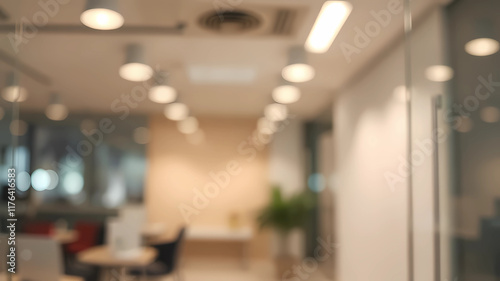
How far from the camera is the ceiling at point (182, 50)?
283 cm

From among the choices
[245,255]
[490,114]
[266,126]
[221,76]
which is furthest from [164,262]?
[490,114]

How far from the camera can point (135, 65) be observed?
138 inches

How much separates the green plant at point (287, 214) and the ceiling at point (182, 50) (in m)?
1.68

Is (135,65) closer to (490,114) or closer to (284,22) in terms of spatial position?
(284,22)

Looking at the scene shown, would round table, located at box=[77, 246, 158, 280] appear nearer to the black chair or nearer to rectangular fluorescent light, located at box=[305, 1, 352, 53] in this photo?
the black chair

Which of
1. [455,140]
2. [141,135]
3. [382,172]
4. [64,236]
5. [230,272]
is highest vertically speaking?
[141,135]

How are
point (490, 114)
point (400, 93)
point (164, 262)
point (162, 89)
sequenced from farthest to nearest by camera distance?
point (164, 262)
point (162, 89)
point (400, 93)
point (490, 114)

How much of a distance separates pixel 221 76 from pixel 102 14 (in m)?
3.18

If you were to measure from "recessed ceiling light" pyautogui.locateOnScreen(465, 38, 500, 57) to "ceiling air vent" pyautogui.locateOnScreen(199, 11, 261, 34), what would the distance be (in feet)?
4.60

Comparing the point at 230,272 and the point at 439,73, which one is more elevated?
the point at 439,73

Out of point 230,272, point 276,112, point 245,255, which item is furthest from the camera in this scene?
point 245,255

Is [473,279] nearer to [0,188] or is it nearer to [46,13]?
[0,188]

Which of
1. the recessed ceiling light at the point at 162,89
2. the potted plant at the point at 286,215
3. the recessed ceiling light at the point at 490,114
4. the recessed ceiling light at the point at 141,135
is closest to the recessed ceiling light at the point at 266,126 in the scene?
the potted plant at the point at 286,215

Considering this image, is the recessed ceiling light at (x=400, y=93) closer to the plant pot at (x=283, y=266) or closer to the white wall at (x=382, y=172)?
the white wall at (x=382, y=172)
